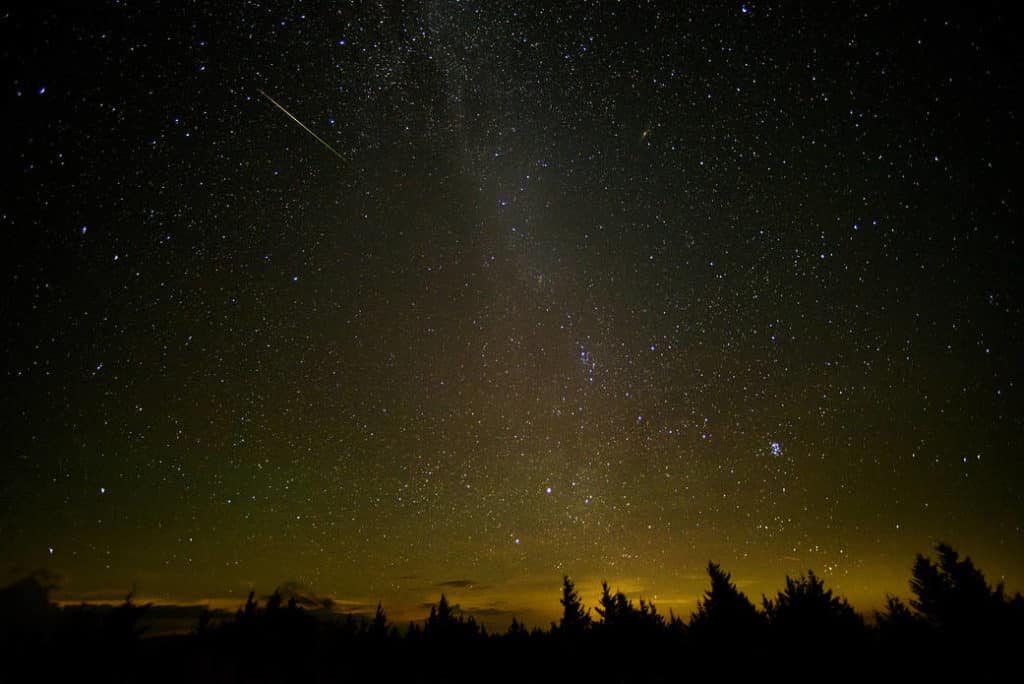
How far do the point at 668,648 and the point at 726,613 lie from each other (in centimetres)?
1163

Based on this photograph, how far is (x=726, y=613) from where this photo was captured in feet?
77.6

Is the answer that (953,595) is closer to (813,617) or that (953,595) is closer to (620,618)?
(813,617)

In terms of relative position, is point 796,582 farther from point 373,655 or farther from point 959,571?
point 373,655

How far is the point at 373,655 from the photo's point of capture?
43781 millimetres

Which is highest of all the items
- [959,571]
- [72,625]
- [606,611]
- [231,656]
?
[959,571]

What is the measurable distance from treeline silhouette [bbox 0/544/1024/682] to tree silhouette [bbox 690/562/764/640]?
60 mm

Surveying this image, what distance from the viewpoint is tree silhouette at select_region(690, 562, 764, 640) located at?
23078 millimetres

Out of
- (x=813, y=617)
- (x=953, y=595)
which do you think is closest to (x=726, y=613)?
(x=813, y=617)

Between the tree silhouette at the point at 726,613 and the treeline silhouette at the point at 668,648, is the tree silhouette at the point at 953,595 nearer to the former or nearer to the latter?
the treeline silhouette at the point at 668,648

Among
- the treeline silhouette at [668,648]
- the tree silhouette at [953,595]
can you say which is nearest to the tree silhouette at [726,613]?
the treeline silhouette at [668,648]

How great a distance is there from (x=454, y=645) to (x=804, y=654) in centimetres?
3349

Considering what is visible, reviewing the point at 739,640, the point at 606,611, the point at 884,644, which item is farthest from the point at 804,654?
the point at 606,611

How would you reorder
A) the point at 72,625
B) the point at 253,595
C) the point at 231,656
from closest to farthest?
the point at 72,625 → the point at 231,656 → the point at 253,595

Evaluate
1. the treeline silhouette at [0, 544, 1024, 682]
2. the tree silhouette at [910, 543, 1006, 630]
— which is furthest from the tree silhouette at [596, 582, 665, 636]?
the tree silhouette at [910, 543, 1006, 630]
